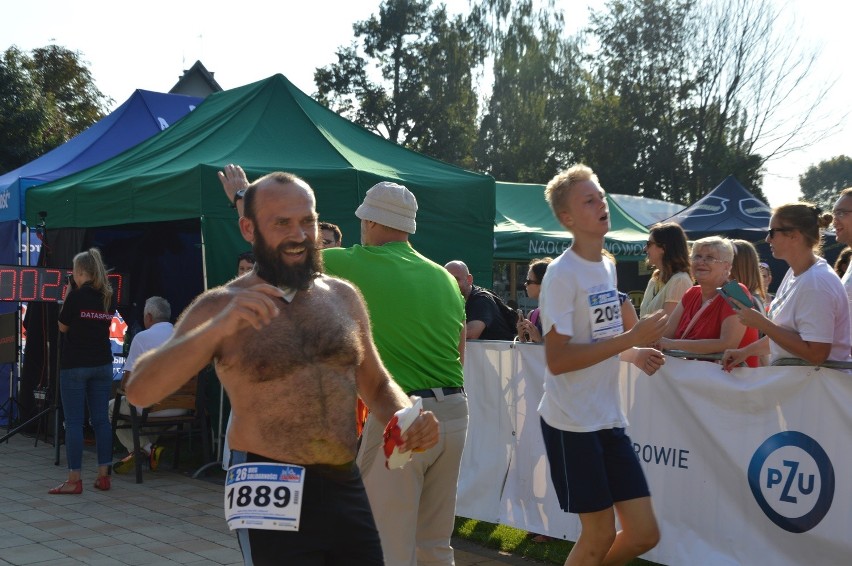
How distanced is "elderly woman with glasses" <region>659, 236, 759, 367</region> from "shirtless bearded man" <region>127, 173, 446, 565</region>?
276 centimetres

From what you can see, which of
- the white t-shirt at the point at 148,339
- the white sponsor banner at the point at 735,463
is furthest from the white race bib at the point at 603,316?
the white t-shirt at the point at 148,339

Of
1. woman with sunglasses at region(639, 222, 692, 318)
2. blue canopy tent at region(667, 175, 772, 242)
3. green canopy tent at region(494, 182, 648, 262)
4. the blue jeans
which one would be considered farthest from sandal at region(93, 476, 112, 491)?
blue canopy tent at region(667, 175, 772, 242)

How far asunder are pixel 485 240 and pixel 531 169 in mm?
41057

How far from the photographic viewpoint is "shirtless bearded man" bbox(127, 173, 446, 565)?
268cm

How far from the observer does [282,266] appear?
9.07 feet

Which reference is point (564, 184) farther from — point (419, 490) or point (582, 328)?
point (419, 490)

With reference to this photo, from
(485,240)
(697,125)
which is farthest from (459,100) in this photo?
(485,240)

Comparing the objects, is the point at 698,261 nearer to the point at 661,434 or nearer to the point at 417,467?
the point at 661,434

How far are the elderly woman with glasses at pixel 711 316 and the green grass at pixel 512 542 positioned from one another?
1.36m

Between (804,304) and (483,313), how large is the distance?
122 inches

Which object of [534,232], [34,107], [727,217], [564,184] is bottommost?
[564,184]

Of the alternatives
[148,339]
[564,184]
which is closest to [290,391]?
[564,184]

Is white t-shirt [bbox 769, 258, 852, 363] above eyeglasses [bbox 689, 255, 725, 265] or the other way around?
the other way around

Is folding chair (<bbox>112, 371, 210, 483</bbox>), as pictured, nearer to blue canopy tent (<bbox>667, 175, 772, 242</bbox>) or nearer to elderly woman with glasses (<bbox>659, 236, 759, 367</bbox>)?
elderly woman with glasses (<bbox>659, 236, 759, 367</bbox>)
